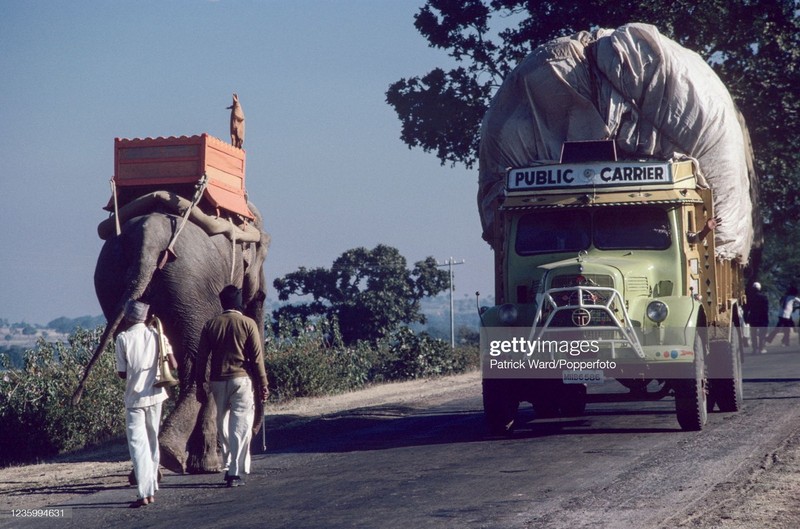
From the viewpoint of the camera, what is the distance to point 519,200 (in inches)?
516

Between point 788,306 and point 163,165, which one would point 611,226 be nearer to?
point 163,165

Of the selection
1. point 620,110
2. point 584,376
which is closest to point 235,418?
point 584,376

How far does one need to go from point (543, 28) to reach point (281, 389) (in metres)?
9.09

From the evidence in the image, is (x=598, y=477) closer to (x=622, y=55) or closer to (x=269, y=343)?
(x=622, y=55)

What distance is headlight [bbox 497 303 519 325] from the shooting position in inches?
495

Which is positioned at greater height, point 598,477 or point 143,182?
point 143,182

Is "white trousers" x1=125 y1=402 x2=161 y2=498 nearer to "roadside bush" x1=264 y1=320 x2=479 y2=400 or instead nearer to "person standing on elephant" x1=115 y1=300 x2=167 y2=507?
"person standing on elephant" x1=115 y1=300 x2=167 y2=507

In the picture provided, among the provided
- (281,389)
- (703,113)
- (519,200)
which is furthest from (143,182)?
(281,389)

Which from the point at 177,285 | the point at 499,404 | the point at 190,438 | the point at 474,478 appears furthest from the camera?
the point at 499,404

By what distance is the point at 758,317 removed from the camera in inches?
1118

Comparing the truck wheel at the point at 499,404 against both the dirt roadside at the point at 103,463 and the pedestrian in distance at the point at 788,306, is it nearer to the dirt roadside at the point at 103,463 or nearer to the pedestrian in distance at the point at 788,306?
the dirt roadside at the point at 103,463

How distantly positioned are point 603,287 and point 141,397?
5.42 metres

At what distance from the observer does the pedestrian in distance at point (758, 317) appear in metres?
27.3

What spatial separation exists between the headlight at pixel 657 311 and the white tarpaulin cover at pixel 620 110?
2.45 m
